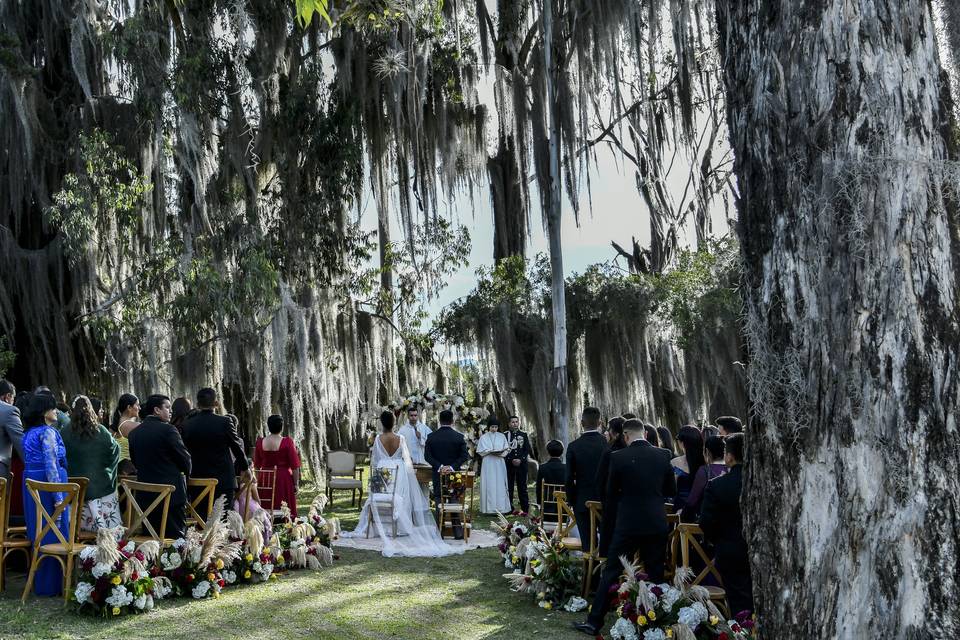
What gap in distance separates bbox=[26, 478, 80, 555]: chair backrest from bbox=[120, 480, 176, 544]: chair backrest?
0.39m

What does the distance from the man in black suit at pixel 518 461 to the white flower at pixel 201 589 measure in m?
6.24

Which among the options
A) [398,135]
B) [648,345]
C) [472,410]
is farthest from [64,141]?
[648,345]

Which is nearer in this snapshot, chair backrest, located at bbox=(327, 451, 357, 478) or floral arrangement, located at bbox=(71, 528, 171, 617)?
floral arrangement, located at bbox=(71, 528, 171, 617)

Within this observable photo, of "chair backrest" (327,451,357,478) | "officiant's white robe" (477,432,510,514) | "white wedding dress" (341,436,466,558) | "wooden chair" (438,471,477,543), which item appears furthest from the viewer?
"chair backrest" (327,451,357,478)

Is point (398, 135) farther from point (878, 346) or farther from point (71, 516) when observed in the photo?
point (878, 346)

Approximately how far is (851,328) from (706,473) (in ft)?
12.5

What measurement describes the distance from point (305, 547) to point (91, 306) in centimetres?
676

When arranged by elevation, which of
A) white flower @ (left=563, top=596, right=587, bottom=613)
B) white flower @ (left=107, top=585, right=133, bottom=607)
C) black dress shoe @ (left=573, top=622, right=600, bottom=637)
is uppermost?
white flower @ (left=107, top=585, right=133, bottom=607)

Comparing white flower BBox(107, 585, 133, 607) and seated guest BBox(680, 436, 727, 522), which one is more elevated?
seated guest BBox(680, 436, 727, 522)

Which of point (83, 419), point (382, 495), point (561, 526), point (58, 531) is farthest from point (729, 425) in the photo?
point (382, 495)

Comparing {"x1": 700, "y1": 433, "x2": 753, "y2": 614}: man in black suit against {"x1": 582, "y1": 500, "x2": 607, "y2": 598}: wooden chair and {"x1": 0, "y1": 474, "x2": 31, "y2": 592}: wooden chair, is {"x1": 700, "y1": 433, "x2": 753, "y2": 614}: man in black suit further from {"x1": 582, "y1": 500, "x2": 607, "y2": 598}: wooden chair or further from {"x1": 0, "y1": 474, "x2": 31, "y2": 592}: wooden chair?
{"x1": 0, "y1": 474, "x2": 31, "y2": 592}: wooden chair

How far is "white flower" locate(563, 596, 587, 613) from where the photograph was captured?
6969mm

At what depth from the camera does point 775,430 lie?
267cm

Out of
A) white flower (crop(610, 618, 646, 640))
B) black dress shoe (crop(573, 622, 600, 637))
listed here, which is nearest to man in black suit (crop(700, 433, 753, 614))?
white flower (crop(610, 618, 646, 640))
